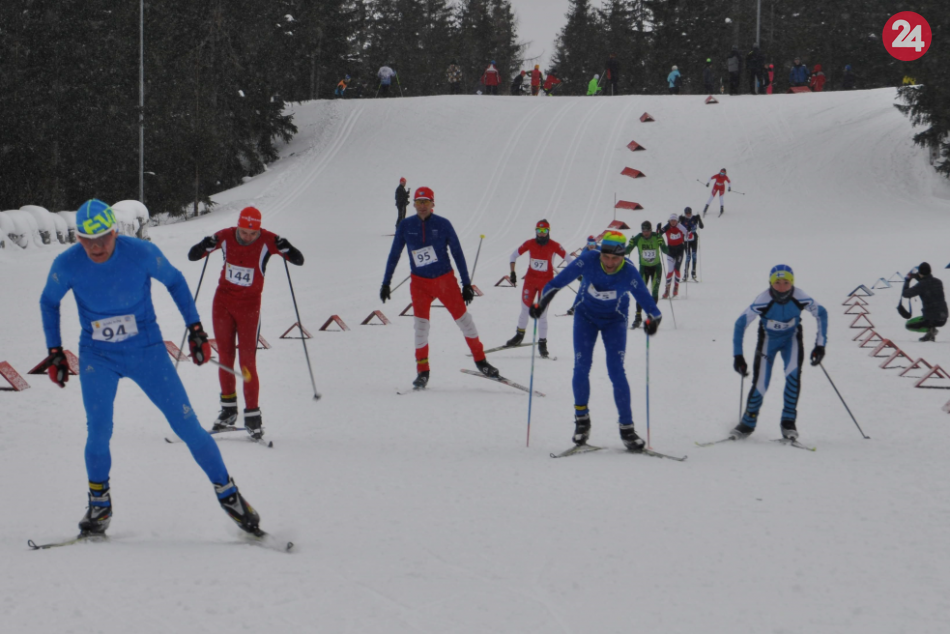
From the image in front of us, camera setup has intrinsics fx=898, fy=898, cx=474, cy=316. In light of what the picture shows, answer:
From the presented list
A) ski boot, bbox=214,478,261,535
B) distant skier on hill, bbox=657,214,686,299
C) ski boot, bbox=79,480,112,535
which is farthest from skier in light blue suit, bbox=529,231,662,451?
distant skier on hill, bbox=657,214,686,299

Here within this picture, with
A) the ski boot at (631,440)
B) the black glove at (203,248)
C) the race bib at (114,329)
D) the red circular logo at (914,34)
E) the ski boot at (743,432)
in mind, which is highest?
the red circular logo at (914,34)

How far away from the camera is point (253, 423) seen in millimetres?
7395

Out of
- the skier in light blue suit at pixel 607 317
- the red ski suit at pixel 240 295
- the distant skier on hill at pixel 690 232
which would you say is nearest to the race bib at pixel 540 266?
the skier in light blue suit at pixel 607 317

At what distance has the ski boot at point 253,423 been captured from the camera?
736 centimetres

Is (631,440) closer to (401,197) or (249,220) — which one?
(249,220)

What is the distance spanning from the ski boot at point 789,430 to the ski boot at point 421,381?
12.1ft

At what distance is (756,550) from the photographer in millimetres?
5031

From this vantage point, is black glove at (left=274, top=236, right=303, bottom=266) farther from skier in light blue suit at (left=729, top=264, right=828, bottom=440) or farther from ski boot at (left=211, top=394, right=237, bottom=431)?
skier in light blue suit at (left=729, top=264, right=828, bottom=440)

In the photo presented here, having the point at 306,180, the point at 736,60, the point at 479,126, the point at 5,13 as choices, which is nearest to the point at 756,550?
the point at 5,13

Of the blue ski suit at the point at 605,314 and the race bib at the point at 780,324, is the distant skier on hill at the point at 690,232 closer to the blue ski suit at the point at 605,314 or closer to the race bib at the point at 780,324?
the race bib at the point at 780,324

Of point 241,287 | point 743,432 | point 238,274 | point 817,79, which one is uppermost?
point 817,79

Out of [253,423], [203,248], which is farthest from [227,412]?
[203,248]

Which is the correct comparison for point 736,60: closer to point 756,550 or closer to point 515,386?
point 515,386

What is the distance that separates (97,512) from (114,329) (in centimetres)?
102
